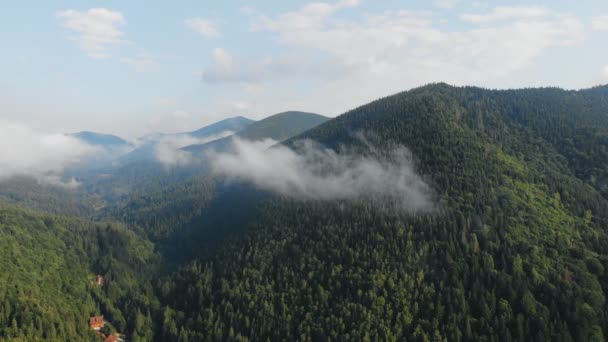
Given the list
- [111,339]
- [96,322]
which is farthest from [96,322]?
[111,339]

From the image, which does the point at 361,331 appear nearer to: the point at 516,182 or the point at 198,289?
the point at 198,289

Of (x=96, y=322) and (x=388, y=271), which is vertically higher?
(x=388, y=271)

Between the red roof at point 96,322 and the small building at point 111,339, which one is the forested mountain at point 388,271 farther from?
the small building at point 111,339

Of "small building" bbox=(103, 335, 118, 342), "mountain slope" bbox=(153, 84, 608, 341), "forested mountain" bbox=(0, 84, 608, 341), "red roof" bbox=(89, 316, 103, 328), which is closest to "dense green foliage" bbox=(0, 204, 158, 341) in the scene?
"forested mountain" bbox=(0, 84, 608, 341)

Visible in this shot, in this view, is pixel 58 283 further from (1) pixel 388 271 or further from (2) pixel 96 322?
(1) pixel 388 271

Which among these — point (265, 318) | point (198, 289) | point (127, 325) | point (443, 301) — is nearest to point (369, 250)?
point (443, 301)

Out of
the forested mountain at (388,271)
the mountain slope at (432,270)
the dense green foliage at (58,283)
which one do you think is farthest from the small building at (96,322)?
the mountain slope at (432,270)
